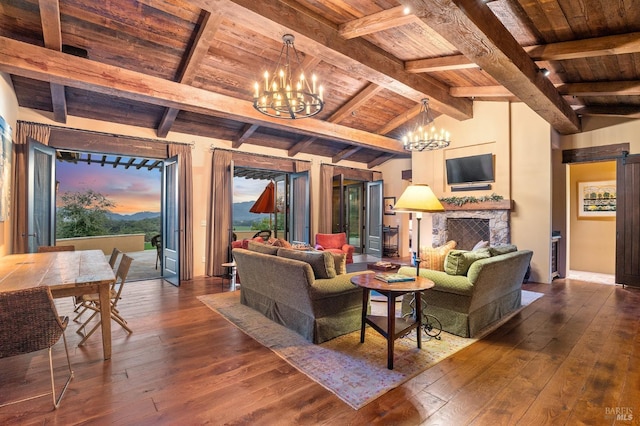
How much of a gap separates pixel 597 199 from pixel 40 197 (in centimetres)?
1041

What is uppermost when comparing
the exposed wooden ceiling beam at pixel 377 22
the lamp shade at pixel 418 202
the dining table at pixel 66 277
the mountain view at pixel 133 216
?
the exposed wooden ceiling beam at pixel 377 22

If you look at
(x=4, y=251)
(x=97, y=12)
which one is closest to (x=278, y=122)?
(x=97, y=12)

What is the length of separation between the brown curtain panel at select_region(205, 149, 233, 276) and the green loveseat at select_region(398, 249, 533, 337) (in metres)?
4.13

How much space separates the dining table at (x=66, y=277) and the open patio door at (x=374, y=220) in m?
7.03

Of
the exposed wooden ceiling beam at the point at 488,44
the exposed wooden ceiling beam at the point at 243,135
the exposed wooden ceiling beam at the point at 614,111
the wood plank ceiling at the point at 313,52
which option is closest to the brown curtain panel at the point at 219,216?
the exposed wooden ceiling beam at the point at 243,135

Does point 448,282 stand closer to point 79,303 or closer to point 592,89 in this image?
point 592,89

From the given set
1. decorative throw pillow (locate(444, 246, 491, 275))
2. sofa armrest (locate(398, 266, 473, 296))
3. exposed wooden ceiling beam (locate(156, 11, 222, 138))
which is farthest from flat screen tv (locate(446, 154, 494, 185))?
exposed wooden ceiling beam (locate(156, 11, 222, 138))

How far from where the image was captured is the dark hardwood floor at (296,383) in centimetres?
200

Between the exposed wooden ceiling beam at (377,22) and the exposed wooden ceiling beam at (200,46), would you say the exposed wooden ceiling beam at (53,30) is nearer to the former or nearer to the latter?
the exposed wooden ceiling beam at (200,46)

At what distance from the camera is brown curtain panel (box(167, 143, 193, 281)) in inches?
237

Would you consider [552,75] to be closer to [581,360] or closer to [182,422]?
[581,360]

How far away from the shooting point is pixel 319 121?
6277mm

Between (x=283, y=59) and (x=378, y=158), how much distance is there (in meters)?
5.30

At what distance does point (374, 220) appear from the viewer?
31.1 feet
